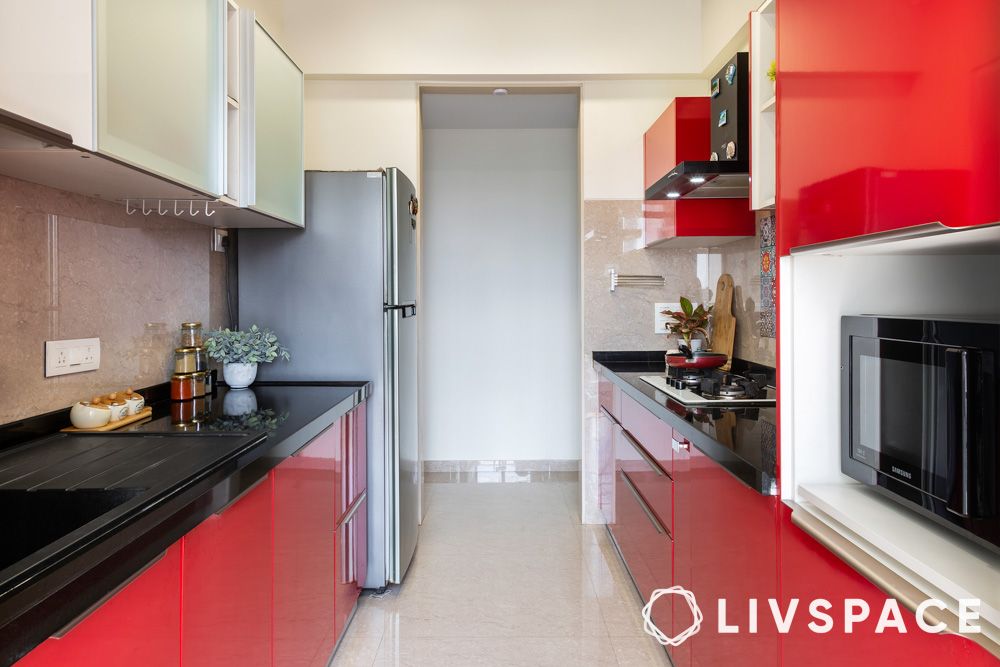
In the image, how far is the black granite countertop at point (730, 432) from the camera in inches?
48.8

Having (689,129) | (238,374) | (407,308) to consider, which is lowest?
(238,374)

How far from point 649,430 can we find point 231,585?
1461mm

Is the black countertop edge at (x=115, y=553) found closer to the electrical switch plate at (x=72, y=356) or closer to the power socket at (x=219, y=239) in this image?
the electrical switch plate at (x=72, y=356)

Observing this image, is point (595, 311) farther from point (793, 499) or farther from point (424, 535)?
point (793, 499)

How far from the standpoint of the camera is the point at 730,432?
4.96 feet

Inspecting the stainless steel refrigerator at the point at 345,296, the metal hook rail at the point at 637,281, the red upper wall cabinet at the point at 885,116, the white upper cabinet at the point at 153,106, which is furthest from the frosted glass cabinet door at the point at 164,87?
the metal hook rail at the point at 637,281

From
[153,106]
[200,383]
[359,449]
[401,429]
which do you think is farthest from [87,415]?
[401,429]

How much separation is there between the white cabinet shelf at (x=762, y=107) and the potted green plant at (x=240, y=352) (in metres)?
Result: 1.87

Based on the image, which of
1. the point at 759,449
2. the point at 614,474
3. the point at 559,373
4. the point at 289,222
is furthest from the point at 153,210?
the point at 559,373

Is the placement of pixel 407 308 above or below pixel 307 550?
above

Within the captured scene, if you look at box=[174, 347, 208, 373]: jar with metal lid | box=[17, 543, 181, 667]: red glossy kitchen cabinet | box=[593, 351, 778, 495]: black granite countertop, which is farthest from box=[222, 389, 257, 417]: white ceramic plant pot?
box=[593, 351, 778, 495]: black granite countertop

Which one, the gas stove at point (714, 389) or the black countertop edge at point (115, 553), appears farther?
the gas stove at point (714, 389)

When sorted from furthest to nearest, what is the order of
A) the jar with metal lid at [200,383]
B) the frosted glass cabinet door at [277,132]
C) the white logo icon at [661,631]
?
1. the jar with metal lid at [200,383]
2. the frosted glass cabinet door at [277,132]
3. the white logo icon at [661,631]

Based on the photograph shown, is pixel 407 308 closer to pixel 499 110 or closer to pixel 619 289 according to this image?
pixel 619 289
